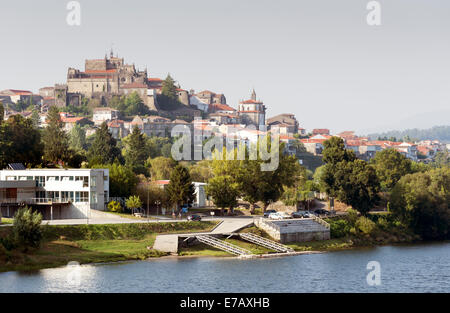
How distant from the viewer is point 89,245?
193ft

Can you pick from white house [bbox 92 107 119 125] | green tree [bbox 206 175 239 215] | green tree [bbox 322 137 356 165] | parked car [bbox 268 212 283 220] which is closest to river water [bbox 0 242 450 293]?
parked car [bbox 268 212 283 220]

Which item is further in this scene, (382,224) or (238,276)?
(382,224)

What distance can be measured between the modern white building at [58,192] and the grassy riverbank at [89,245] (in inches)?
325

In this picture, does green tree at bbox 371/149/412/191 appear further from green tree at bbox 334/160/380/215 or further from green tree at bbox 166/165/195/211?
green tree at bbox 166/165/195/211

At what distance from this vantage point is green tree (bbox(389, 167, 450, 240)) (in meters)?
85.7

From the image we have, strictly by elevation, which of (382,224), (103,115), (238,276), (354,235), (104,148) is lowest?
(354,235)

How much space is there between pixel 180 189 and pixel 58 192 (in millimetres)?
12182

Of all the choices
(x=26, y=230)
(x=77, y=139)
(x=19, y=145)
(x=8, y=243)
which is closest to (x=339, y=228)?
(x=26, y=230)

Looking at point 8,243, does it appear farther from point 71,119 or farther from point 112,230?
point 71,119

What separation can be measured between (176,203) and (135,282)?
89.0 feet

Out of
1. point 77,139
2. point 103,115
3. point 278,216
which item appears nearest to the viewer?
point 278,216
